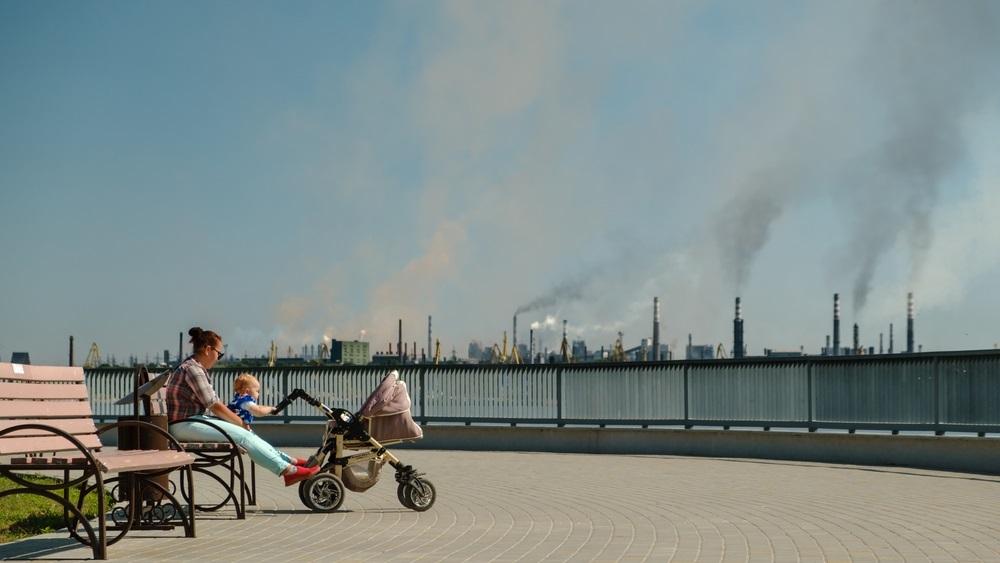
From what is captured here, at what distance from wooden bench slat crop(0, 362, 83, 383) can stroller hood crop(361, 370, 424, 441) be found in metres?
3.33

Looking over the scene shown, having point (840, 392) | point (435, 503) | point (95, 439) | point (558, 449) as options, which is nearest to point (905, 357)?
point (840, 392)

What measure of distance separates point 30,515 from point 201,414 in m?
1.64

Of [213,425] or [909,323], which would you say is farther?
[909,323]

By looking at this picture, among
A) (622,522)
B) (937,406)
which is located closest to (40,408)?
Answer: (622,522)

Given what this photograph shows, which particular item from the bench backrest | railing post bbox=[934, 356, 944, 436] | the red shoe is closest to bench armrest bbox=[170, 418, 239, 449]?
the red shoe

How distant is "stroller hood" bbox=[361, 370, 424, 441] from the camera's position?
13.1 m

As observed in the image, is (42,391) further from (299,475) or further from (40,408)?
(299,475)

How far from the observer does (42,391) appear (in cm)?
970

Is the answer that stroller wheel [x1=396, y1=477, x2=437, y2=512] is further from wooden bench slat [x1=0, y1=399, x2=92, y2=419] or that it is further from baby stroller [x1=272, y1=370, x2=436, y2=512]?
wooden bench slat [x1=0, y1=399, x2=92, y2=419]

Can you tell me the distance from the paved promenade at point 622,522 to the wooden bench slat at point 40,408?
91 centimetres

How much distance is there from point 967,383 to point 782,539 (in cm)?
905

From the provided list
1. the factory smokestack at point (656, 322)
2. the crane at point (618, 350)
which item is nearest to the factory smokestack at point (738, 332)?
the factory smokestack at point (656, 322)

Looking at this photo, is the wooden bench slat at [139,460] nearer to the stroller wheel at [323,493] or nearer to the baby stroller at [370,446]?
the stroller wheel at [323,493]

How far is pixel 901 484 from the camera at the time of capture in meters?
15.9
